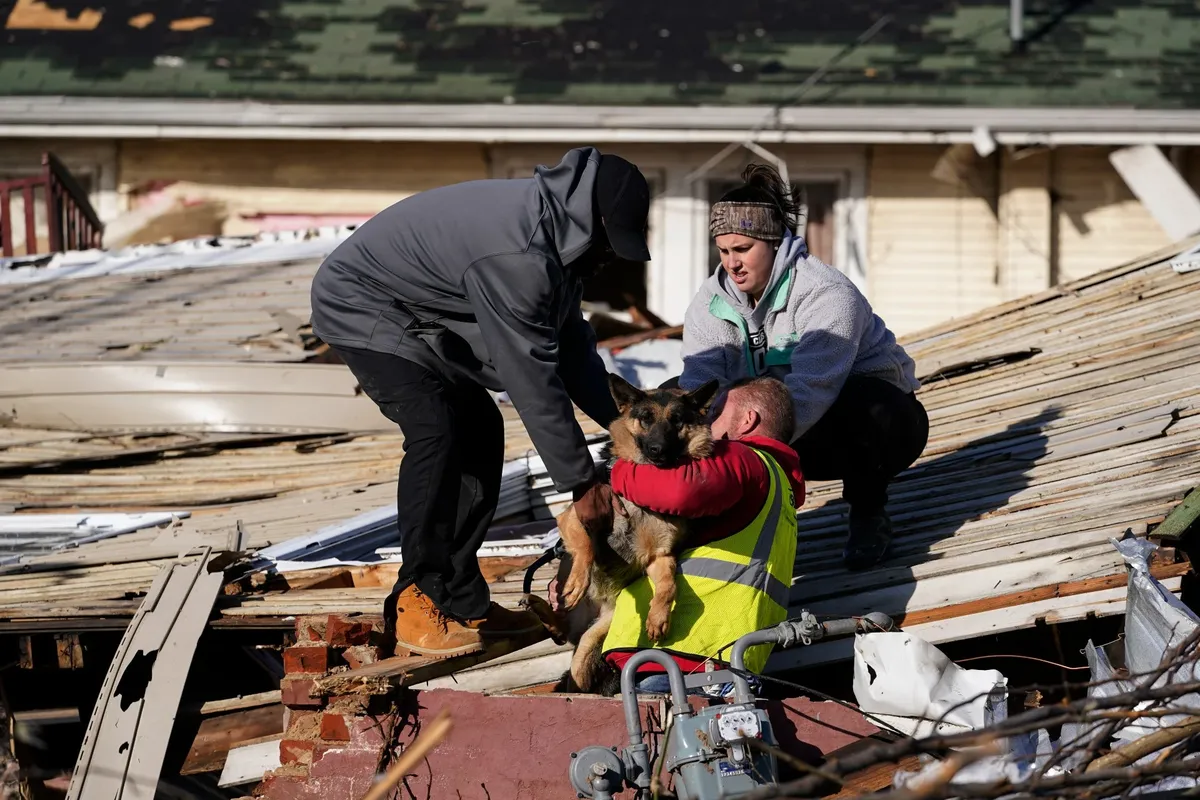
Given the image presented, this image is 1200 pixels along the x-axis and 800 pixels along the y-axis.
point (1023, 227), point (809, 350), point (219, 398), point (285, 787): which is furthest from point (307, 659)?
point (1023, 227)

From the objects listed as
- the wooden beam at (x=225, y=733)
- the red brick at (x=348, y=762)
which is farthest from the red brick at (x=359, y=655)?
the wooden beam at (x=225, y=733)

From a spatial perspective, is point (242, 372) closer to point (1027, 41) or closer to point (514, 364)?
point (514, 364)

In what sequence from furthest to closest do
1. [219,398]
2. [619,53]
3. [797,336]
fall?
[619,53] < [219,398] < [797,336]

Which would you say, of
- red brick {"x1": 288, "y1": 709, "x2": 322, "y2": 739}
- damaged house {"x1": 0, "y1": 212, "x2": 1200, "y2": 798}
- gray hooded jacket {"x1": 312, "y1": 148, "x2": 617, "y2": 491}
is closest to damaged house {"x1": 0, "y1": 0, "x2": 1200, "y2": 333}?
damaged house {"x1": 0, "y1": 212, "x2": 1200, "y2": 798}

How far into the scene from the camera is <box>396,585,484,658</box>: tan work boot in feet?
15.2

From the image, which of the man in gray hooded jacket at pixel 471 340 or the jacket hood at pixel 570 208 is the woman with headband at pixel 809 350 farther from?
the jacket hood at pixel 570 208

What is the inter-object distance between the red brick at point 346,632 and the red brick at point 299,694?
178 mm

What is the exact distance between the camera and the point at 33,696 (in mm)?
6414

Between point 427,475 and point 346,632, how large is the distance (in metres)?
0.56

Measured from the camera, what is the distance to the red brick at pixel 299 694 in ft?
14.0

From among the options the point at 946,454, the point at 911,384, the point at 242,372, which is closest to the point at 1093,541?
the point at 911,384

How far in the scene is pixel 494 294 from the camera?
427cm

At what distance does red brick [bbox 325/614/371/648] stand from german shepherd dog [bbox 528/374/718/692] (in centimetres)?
71

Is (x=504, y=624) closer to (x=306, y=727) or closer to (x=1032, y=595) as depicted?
(x=306, y=727)
